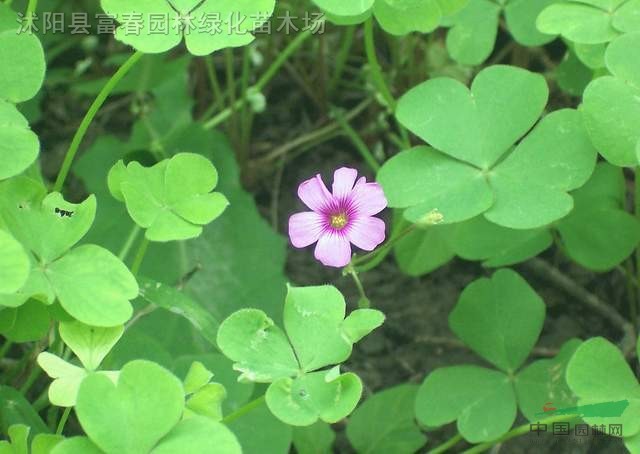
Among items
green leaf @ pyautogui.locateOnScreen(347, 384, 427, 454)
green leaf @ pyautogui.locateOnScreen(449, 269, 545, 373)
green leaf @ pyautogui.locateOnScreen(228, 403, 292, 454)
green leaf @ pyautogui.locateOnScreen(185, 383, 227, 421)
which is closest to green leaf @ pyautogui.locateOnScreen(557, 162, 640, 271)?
green leaf @ pyautogui.locateOnScreen(449, 269, 545, 373)

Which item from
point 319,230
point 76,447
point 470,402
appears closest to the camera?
point 76,447

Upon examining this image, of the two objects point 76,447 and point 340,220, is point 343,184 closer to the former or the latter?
point 340,220

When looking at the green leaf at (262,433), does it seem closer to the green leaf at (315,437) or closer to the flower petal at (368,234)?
the green leaf at (315,437)

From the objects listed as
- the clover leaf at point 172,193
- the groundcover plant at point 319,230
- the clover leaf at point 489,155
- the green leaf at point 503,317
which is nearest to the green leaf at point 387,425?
the groundcover plant at point 319,230

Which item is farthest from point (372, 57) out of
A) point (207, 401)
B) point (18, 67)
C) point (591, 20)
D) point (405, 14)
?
point (207, 401)

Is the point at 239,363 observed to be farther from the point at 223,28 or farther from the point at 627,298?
the point at 627,298

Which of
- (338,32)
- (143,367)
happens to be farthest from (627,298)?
(143,367)

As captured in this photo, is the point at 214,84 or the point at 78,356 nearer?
the point at 78,356
